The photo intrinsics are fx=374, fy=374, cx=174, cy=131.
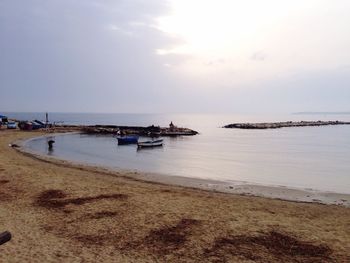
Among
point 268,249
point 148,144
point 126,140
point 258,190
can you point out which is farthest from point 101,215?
point 126,140

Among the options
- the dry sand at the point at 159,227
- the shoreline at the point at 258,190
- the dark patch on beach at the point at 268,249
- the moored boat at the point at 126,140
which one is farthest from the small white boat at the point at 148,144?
the dark patch on beach at the point at 268,249

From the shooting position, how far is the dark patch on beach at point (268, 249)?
1034cm

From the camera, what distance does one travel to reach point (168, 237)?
11.7 meters

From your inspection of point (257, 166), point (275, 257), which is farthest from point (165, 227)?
point (257, 166)

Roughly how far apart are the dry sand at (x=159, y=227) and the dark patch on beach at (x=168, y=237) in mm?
28

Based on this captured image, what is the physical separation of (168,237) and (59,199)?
6.77 meters

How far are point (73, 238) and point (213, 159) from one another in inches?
1223

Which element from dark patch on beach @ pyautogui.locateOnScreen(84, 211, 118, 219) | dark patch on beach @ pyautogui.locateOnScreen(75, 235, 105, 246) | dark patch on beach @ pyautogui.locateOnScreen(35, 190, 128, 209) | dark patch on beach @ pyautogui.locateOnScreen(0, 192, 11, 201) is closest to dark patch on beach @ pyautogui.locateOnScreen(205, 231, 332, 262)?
dark patch on beach @ pyautogui.locateOnScreen(75, 235, 105, 246)

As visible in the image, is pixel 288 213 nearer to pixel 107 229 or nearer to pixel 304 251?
pixel 304 251

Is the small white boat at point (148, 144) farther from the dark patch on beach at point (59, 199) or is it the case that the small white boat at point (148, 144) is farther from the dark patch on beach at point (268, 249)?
the dark patch on beach at point (268, 249)

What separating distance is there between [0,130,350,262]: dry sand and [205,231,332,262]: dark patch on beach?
3 centimetres

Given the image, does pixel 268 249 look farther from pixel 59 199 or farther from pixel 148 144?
pixel 148 144

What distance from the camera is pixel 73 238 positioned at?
1143 centimetres

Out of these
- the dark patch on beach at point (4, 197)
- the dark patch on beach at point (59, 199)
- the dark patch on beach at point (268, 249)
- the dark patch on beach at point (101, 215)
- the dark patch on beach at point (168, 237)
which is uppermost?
the dark patch on beach at point (4, 197)
